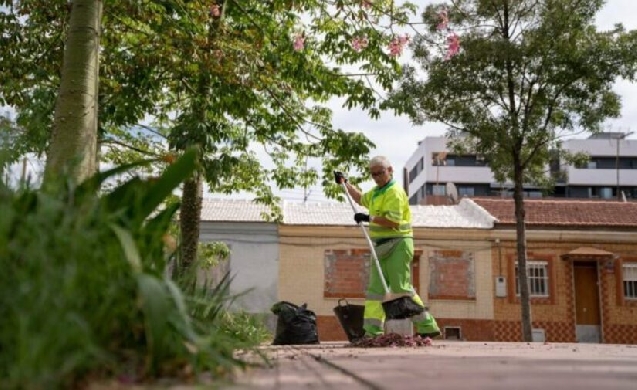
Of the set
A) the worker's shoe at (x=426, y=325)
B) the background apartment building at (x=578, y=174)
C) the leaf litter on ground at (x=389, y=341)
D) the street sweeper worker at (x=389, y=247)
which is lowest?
the leaf litter on ground at (x=389, y=341)

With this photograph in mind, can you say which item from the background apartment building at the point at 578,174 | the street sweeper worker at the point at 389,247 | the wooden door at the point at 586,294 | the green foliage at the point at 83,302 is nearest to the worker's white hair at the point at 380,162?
the street sweeper worker at the point at 389,247

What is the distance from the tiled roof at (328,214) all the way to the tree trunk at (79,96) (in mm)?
19748

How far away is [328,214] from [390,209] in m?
19.6

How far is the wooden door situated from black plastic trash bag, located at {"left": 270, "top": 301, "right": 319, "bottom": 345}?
726 inches

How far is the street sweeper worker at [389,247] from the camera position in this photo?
7073mm

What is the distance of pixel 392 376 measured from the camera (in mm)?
3117

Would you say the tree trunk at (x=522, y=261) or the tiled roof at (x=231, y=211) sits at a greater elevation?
the tiled roof at (x=231, y=211)

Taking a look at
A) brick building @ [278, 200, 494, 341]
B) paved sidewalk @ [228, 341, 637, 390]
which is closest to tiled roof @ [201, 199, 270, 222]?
brick building @ [278, 200, 494, 341]

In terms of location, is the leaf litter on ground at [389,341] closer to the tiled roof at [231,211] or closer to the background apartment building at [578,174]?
the tiled roof at [231,211]

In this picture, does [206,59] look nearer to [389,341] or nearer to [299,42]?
[299,42]

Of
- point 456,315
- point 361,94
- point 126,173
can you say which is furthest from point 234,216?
point 126,173

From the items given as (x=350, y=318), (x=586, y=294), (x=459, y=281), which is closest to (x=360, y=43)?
(x=350, y=318)

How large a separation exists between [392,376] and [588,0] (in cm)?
1518

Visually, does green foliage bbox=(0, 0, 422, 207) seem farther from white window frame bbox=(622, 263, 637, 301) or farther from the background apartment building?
the background apartment building
